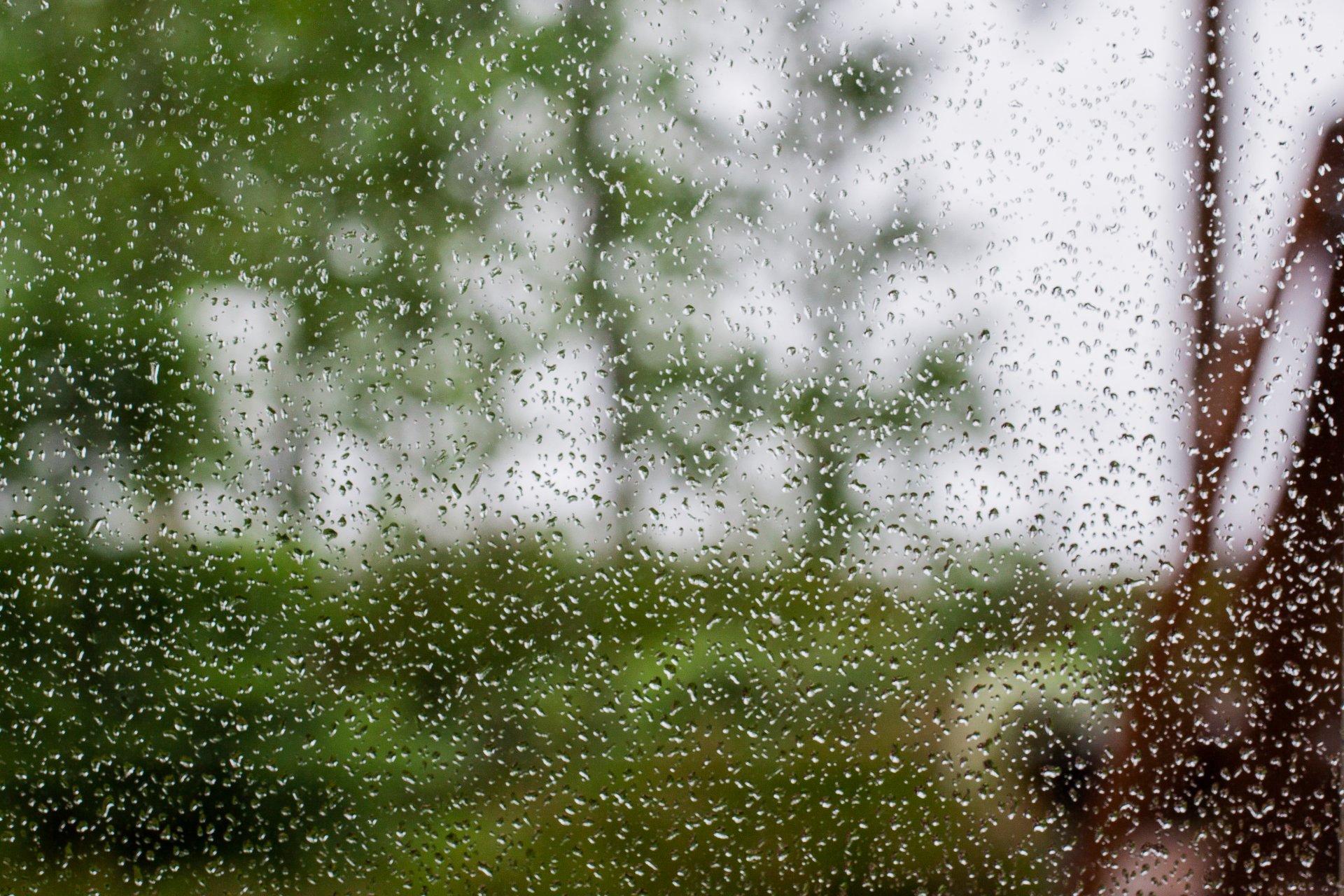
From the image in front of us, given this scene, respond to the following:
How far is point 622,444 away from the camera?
60cm

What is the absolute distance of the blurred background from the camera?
0.58 metres

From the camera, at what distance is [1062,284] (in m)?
0.60

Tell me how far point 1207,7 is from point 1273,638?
479 millimetres

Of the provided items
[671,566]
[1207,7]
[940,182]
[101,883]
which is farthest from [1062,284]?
[101,883]

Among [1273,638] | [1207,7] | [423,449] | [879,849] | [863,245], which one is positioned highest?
[1207,7]

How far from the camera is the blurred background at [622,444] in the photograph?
1.92 feet

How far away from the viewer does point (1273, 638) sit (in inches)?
24.0

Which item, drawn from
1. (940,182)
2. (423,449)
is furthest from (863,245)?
(423,449)

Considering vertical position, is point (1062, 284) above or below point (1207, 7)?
below

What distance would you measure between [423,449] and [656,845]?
0.33 m

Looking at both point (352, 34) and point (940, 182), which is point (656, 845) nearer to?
point (940, 182)

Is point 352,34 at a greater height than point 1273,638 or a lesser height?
greater

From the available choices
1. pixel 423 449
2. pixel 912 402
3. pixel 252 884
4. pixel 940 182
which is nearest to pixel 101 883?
pixel 252 884

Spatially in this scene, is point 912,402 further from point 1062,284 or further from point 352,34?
point 352,34
